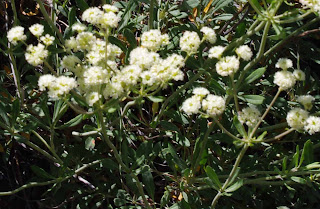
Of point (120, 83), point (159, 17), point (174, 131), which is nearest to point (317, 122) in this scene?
point (120, 83)

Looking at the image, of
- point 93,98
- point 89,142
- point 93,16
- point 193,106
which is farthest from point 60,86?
point 89,142

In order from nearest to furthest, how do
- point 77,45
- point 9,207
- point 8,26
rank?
1. point 77,45
2. point 9,207
3. point 8,26

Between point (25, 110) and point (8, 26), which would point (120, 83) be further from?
point (8, 26)

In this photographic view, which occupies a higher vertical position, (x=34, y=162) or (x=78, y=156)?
(x=78, y=156)

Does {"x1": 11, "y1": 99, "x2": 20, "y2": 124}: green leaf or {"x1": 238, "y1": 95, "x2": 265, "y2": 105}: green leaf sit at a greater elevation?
{"x1": 238, "y1": 95, "x2": 265, "y2": 105}: green leaf

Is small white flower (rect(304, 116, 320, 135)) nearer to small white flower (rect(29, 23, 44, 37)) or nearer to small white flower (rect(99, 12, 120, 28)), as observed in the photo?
small white flower (rect(99, 12, 120, 28))

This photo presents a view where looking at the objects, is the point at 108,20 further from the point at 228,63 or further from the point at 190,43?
the point at 228,63

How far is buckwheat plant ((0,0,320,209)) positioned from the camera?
1577 mm

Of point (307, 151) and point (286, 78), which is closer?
point (286, 78)

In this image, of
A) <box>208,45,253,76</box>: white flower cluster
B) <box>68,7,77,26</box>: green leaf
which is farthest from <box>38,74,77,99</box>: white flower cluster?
<box>68,7,77,26</box>: green leaf

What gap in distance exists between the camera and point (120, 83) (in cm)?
156

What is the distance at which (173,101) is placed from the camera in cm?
221

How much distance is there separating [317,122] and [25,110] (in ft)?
5.33

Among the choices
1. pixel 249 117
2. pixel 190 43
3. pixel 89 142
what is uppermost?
pixel 190 43
